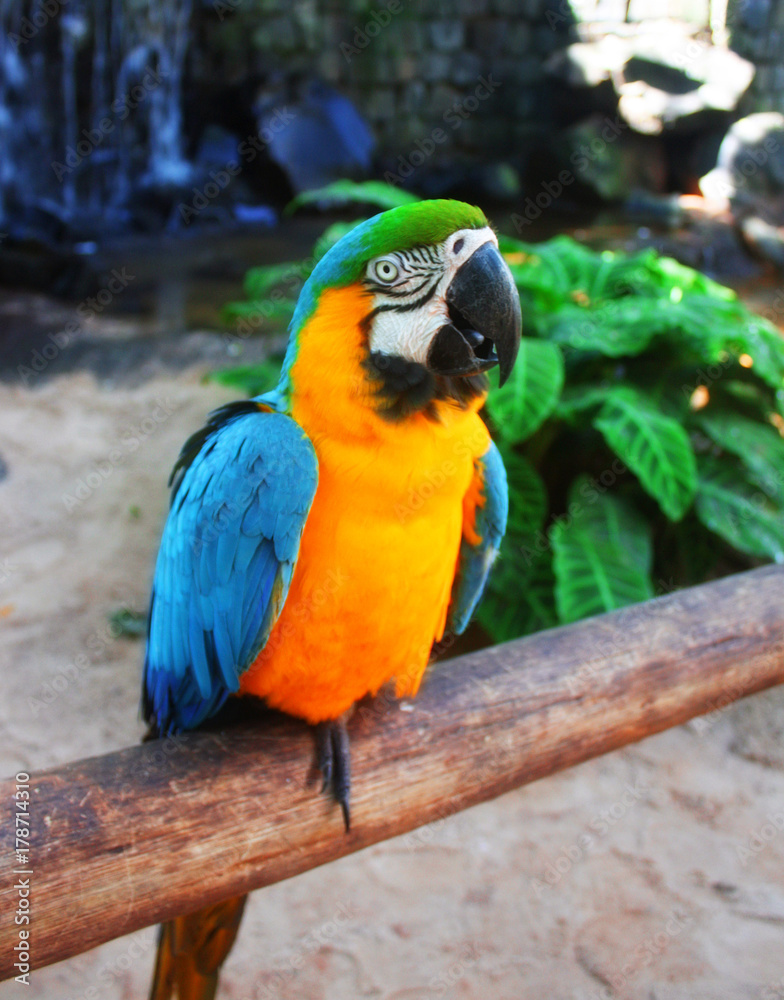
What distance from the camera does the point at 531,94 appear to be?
11812 millimetres

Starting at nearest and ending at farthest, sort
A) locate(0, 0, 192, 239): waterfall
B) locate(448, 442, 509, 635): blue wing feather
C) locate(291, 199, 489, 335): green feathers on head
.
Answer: locate(291, 199, 489, 335): green feathers on head → locate(448, 442, 509, 635): blue wing feather → locate(0, 0, 192, 239): waterfall

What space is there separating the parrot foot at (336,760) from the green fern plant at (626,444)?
1235 mm

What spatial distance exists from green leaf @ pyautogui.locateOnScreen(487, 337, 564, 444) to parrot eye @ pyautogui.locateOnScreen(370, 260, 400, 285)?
1400mm

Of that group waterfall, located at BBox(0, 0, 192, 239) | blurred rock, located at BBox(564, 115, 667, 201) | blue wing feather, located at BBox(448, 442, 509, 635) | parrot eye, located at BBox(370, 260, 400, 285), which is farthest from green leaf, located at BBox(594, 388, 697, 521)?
blurred rock, located at BBox(564, 115, 667, 201)

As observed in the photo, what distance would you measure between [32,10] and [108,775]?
9.27 m

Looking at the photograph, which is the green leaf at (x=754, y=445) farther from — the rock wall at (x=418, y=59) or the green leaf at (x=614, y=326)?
the rock wall at (x=418, y=59)

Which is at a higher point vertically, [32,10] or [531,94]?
[32,10]

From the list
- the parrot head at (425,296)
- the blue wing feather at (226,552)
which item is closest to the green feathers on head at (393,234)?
the parrot head at (425,296)

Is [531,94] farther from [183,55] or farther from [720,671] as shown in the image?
[720,671]

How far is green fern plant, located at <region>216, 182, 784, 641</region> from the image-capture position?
249 cm

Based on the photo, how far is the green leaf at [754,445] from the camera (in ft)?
8.63

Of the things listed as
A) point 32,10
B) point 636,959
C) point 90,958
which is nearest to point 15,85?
point 32,10

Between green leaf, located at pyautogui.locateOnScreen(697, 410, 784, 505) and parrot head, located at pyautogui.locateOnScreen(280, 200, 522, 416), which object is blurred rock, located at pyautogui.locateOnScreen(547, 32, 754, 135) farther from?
parrot head, located at pyautogui.locateOnScreen(280, 200, 522, 416)

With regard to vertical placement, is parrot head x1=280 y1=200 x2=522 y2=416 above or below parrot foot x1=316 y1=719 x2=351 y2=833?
above
